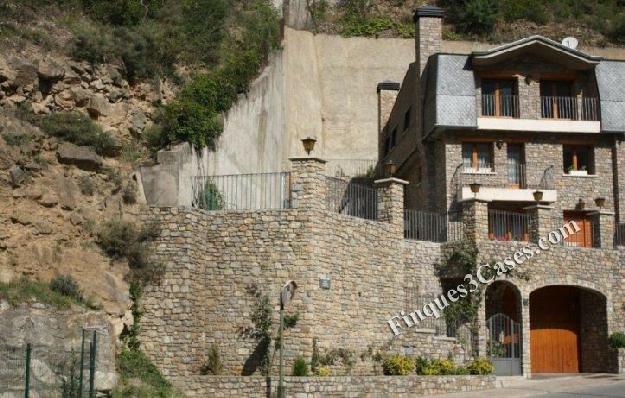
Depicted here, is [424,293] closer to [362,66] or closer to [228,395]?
[228,395]

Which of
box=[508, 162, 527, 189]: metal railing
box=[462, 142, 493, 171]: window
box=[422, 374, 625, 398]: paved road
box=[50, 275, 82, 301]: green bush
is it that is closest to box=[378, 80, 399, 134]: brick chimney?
box=[462, 142, 493, 171]: window

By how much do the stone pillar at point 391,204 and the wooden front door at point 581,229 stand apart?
8.02m

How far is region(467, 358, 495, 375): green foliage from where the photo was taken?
25.3 meters

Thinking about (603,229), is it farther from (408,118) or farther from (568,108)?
(408,118)

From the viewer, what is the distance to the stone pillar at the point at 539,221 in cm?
2858

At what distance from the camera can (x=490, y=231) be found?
29859 mm

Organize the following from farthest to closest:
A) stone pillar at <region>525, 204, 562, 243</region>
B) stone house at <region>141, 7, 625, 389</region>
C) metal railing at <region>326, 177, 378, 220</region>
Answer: stone pillar at <region>525, 204, 562, 243</region> → metal railing at <region>326, 177, 378, 220</region> → stone house at <region>141, 7, 625, 389</region>

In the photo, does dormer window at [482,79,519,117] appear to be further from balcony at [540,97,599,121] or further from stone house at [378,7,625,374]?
balcony at [540,97,599,121]

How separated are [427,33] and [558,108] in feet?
17.8

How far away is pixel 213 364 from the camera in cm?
2288

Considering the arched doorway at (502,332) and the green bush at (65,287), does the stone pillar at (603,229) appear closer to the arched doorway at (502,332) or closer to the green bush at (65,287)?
the arched doorway at (502,332)

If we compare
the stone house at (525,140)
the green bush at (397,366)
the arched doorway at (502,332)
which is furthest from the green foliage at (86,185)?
the stone house at (525,140)

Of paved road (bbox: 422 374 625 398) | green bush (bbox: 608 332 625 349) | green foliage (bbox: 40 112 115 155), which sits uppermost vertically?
green foliage (bbox: 40 112 115 155)

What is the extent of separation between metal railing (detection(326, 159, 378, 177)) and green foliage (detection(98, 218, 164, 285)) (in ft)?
53.6
